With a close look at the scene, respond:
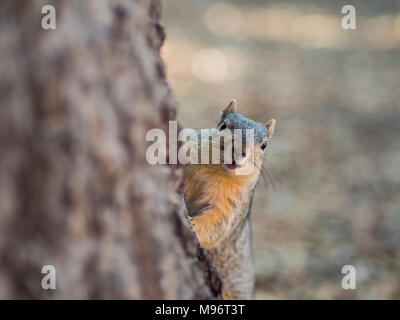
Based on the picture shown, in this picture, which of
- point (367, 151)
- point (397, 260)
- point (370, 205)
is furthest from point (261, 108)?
point (397, 260)

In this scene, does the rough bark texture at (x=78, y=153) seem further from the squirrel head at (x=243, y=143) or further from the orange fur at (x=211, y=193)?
the orange fur at (x=211, y=193)

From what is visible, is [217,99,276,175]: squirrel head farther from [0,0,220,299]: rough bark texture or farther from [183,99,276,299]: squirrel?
[0,0,220,299]: rough bark texture

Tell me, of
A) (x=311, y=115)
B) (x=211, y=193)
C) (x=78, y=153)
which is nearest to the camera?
(x=78, y=153)

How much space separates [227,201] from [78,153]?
1.23 meters

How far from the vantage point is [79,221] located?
0.91 metres

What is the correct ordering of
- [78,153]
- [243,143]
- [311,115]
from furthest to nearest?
[311,115] → [243,143] → [78,153]

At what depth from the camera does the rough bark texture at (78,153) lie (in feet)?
2.78

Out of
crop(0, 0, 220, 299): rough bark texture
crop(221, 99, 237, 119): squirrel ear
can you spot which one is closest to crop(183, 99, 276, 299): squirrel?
crop(221, 99, 237, 119): squirrel ear

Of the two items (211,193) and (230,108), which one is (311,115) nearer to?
(230,108)

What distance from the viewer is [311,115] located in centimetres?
512

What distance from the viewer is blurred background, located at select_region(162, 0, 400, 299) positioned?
9.95 feet

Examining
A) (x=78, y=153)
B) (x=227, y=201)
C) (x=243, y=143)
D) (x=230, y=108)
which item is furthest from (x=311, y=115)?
(x=78, y=153)

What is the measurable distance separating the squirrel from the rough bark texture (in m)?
0.91
